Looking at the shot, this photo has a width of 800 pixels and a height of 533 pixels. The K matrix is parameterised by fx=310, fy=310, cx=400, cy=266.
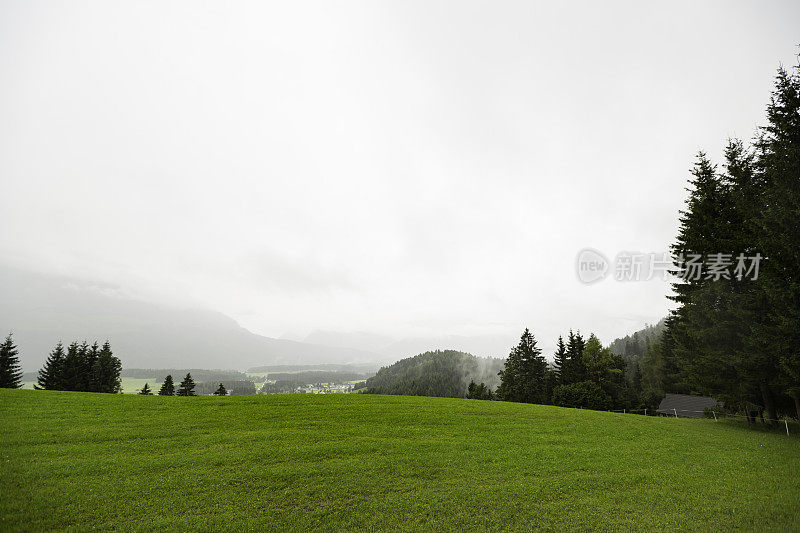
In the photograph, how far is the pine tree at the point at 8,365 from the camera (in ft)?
160

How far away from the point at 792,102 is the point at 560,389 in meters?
47.6

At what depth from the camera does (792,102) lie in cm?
1847

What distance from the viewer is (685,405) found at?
162 feet

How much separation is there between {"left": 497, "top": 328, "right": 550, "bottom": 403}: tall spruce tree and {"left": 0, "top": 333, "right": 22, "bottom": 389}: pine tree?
282 feet

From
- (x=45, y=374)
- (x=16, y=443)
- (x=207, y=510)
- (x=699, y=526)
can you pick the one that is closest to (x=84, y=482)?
(x=207, y=510)

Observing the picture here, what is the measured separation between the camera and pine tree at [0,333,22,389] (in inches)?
1921

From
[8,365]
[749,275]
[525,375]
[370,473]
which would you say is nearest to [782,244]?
[749,275]

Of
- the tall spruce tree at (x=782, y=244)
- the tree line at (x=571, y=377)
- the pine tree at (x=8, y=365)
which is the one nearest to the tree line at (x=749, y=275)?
the tall spruce tree at (x=782, y=244)

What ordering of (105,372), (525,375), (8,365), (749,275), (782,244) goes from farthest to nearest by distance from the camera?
(525,375) → (105,372) → (8,365) → (749,275) → (782,244)

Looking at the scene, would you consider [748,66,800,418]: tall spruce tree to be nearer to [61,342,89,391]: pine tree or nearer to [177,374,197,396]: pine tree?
[177,374,197,396]: pine tree

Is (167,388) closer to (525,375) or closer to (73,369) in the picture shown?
(73,369)

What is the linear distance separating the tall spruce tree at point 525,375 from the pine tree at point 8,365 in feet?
282

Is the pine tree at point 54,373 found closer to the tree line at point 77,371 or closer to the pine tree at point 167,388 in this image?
the tree line at point 77,371

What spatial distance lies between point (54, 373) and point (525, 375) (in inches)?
3449
